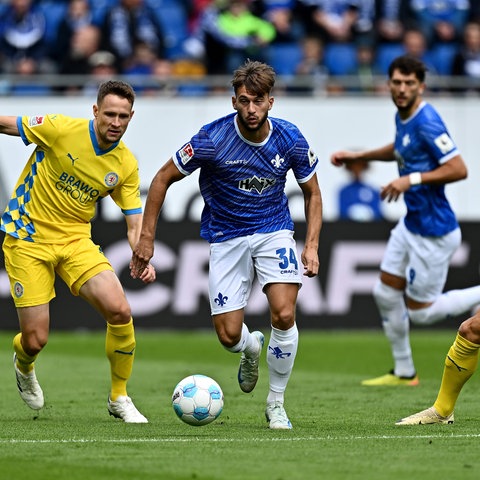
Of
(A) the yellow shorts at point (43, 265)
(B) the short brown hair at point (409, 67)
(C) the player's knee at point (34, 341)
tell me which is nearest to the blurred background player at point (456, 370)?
(A) the yellow shorts at point (43, 265)

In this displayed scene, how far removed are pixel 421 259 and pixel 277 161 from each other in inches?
137

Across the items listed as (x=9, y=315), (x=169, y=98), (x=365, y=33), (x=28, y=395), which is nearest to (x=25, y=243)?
(x=28, y=395)

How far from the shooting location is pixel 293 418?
920cm

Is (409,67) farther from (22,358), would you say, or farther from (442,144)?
(22,358)

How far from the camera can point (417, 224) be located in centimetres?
1184

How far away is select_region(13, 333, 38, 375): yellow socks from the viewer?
365 inches

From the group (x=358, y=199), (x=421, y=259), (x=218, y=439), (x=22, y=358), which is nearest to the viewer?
(x=218, y=439)

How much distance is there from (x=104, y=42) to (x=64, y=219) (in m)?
10.8

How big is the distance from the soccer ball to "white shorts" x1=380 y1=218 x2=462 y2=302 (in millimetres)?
3875

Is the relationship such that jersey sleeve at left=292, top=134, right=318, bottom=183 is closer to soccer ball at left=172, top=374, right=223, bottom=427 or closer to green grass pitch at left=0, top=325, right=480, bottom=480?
soccer ball at left=172, top=374, right=223, bottom=427

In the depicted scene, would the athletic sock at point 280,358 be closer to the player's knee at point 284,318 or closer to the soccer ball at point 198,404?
the player's knee at point 284,318

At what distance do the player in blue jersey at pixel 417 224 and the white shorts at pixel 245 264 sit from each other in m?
2.75

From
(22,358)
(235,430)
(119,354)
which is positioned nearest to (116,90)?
(119,354)

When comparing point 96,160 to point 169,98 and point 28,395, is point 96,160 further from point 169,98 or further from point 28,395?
point 169,98
